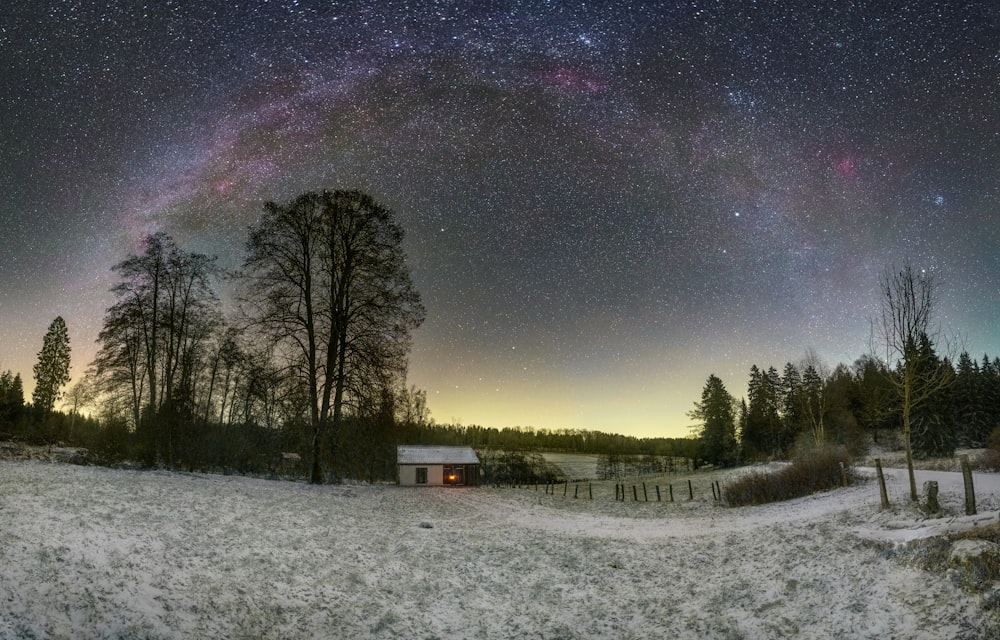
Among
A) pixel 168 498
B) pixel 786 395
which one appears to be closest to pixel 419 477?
pixel 168 498

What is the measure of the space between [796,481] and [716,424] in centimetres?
4920

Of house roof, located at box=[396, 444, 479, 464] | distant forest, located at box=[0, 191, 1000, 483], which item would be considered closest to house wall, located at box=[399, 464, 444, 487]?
house roof, located at box=[396, 444, 479, 464]

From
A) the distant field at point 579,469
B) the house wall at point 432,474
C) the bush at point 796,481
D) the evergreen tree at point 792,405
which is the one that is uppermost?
the evergreen tree at point 792,405

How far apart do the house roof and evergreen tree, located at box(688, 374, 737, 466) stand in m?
43.2

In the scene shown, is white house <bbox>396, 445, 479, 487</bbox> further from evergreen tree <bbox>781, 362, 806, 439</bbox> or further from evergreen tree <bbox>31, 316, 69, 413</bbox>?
evergreen tree <bbox>781, 362, 806, 439</bbox>

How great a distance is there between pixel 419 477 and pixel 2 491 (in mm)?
37442

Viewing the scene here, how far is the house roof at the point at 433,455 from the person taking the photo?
47812mm

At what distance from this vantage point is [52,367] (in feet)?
172

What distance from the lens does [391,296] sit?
26.4 meters

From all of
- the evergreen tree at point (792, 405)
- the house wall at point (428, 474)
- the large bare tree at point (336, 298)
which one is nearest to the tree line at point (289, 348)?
the large bare tree at point (336, 298)

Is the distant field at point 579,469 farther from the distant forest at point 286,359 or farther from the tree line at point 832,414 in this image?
the distant forest at point 286,359

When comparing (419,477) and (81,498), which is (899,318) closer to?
(81,498)

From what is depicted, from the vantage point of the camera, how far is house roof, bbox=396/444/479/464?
47812mm

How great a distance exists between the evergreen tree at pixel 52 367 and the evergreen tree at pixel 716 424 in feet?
264
